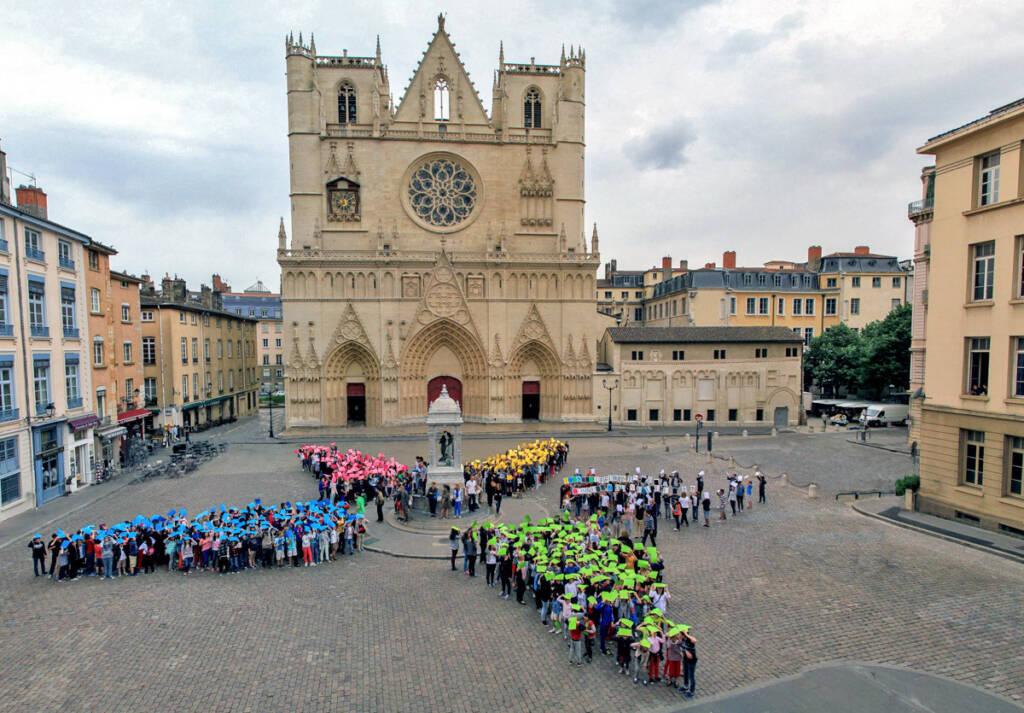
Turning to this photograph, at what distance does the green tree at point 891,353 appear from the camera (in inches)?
1891

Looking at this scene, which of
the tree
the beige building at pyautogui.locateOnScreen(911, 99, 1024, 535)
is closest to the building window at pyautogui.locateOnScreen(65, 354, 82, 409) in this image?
the beige building at pyautogui.locateOnScreen(911, 99, 1024, 535)

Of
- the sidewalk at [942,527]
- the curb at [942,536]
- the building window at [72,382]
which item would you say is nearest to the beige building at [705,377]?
the sidewalk at [942,527]

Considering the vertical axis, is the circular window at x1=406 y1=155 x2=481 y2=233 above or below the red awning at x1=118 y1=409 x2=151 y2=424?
above

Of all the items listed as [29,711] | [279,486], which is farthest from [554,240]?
[29,711]

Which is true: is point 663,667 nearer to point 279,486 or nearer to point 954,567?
point 954,567

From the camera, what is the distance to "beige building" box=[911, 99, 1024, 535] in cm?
1905

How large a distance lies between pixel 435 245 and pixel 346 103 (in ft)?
43.6

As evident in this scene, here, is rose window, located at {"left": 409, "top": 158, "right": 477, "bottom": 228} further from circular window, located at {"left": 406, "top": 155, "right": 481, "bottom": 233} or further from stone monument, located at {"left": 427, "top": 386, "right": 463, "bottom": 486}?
stone monument, located at {"left": 427, "top": 386, "right": 463, "bottom": 486}

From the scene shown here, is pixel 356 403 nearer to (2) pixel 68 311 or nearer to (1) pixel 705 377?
(2) pixel 68 311

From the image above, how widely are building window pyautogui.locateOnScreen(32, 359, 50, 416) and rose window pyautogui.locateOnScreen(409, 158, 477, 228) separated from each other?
2786 cm

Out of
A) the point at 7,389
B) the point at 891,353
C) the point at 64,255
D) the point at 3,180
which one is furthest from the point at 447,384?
the point at 891,353

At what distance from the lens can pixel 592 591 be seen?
1325 centimetres

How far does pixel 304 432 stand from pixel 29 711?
34.3 metres

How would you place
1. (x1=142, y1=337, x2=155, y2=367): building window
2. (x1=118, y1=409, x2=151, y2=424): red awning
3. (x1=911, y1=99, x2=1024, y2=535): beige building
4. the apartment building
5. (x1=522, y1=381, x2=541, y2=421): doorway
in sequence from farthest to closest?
(x1=522, y1=381, x2=541, y2=421): doorway < (x1=142, y1=337, x2=155, y2=367): building window < (x1=118, y1=409, x2=151, y2=424): red awning < the apartment building < (x1=911, y1=99, x2=1024, y2=535): beige building
